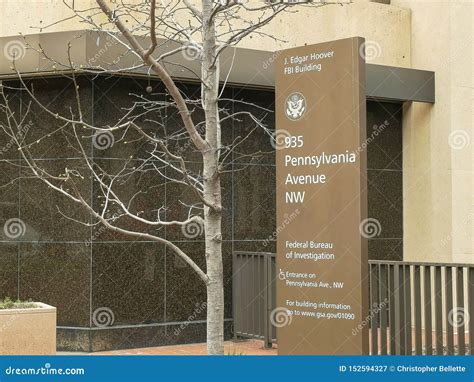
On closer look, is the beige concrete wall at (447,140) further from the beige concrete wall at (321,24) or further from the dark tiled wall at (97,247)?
the dark tiled wall at (97,247)

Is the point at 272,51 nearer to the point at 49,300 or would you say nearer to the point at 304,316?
the point at 49,300

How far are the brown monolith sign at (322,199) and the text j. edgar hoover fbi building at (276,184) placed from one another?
19 mm

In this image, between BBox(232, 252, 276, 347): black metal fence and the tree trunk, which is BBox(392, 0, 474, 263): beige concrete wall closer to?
BBox(232, 252, 276, 347): black metal fence

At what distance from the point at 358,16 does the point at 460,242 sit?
13.9 feet

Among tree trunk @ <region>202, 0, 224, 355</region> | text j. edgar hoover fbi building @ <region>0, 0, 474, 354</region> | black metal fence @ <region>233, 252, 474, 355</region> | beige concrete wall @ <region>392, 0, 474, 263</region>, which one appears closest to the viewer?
tree trunk @ <region>202, 0, 224, 355</region>

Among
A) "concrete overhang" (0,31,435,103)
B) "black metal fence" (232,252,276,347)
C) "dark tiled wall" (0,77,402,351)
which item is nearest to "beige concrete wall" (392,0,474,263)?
→ "concrete overhang" (0,31,435,103)

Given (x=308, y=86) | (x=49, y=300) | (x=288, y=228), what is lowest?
(x=49, y=300)

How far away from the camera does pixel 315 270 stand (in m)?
9.05

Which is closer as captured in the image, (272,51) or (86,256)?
(86,256)

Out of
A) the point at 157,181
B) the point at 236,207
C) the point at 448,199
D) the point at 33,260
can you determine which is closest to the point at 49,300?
the point at 33,260

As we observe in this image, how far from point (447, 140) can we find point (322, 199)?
6.97 metres

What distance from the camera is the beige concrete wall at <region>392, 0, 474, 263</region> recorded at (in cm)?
1533

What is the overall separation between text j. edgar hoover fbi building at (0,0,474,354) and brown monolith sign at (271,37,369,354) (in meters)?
0.02

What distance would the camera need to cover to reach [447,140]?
15375mm
